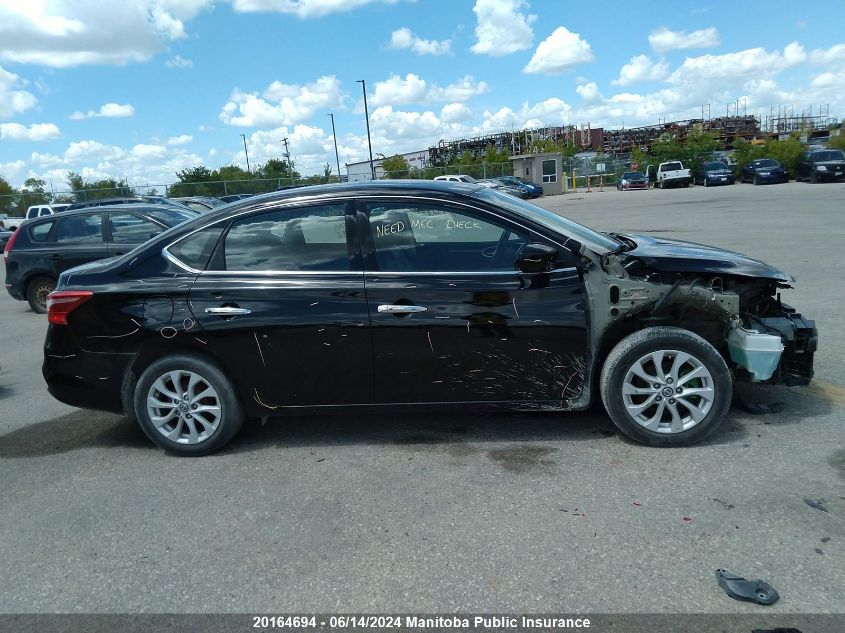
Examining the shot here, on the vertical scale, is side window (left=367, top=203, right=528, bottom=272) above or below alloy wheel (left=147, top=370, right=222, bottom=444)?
above

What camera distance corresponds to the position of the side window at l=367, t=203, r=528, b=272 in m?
4.29

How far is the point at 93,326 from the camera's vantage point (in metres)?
4.50

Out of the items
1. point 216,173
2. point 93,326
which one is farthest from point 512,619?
point 216,173

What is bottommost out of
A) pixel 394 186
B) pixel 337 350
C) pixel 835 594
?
pixel 835 594

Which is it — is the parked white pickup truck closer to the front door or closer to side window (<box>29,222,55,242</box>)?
side window (<box>29,222,55,242</box>)

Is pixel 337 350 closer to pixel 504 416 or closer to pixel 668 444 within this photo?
pixel 504 416

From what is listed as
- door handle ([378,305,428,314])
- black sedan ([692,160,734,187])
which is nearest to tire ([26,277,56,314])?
door handle ([378,305,428,314])

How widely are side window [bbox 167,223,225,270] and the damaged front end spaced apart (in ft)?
8.03

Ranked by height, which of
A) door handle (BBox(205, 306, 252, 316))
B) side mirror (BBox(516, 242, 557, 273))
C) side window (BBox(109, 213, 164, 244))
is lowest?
door handle (BBox(205, 306, 252, 316))

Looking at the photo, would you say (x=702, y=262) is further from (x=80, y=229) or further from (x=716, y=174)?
(x=716, y=174)

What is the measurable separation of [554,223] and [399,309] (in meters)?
1.25

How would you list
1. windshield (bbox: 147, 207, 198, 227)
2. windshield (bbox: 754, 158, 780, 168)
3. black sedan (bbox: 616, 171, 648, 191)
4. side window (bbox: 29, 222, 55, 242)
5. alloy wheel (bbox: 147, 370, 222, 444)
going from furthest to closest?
black sedan (bbox: 616, 171, 648, 191) < windshield (bbox: 754, 158, 780, 168) < side window (bbox: 29, 222, 55, 242) < windshield (bbox: 147, 207, 198, 227) < alloy wheel (bbox: 147, 370, 222, 444)

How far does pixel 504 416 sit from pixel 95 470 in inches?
110

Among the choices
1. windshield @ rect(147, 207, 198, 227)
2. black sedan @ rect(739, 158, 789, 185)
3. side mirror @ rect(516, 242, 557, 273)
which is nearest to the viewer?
side mirror @ rect(516, 242, 557, 273)
